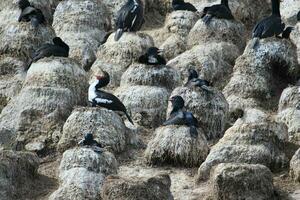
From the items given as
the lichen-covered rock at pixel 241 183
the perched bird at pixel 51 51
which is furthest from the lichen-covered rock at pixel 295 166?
the perched bird at pixel 51 51

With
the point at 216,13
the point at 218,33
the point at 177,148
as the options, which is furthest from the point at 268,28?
the point at 177,148

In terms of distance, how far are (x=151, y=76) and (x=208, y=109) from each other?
6.89 feet

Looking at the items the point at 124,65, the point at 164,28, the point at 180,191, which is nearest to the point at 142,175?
the point at 180,191

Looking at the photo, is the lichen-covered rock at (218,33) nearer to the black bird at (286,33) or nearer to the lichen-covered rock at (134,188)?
the black bird at (286,33)

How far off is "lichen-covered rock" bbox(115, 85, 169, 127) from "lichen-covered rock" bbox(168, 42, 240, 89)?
1887 millimetres

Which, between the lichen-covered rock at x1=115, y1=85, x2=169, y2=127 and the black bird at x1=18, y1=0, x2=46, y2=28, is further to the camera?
the black bird at x1=18, y1=0, x2=46, y2=28

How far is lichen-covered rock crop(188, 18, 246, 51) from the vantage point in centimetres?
3322

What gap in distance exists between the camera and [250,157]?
26500 mm

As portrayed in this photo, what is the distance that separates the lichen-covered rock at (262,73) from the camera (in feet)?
→ 100

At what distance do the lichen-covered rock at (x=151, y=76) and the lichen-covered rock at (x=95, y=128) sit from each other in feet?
7.68

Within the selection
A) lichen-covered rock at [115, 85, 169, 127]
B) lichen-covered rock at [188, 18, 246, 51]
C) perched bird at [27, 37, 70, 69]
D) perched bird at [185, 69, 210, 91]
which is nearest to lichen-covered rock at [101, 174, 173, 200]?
perched bird at [185, 69, 210, 91]

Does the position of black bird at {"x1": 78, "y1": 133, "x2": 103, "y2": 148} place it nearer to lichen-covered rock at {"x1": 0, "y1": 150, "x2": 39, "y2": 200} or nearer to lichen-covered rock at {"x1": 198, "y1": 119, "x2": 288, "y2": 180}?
lichen-covered rock at {"x1": 0, "y1": 150, "x2": 39, "y2": 200}

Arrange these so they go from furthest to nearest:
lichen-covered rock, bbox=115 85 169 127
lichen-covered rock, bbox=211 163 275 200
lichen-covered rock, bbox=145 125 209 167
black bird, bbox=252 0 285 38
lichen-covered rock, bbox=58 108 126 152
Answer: black bird, bbox=252 0 285 38, lichen-covered rock, bbox=115 85 169 127, lichen-covered rock, bbox=58 108 126 152, lichen-covered rock, bbox=145 125 209 167, lichen-covered rock, bbox=211 163 275 200

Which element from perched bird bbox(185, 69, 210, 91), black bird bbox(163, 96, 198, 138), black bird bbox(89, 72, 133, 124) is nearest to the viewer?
black bird bbox(163, 96, 198, 138)
